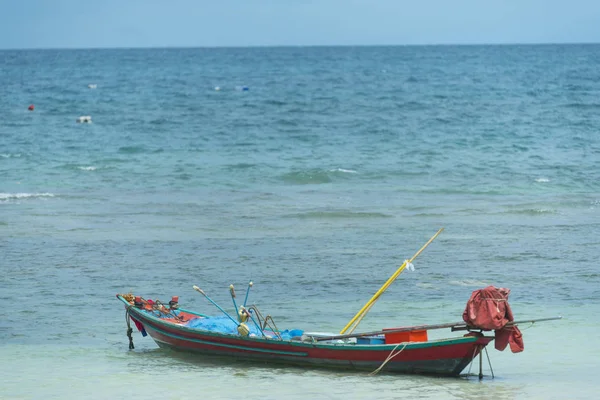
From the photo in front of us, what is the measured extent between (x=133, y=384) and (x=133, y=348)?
7.69 ft

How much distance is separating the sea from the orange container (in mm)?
680

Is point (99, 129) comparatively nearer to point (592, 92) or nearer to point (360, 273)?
point (360, 273)

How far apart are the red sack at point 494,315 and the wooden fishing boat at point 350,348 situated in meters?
0.21

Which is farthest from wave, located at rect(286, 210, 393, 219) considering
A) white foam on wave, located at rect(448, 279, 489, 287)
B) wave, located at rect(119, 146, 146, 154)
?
wave, located at rect(119, 146, 146, 154)

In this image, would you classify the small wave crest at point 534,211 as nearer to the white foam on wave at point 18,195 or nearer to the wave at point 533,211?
the wave at point 533,211

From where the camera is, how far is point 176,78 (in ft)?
358

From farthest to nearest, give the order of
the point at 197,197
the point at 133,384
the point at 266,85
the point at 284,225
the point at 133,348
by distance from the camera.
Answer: the point at 266,85
the point at 197,197
the point at 284,225
the point at 133,348
the point at 133,384

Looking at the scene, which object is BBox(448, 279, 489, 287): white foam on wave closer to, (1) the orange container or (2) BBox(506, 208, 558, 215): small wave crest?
(1) the orange container

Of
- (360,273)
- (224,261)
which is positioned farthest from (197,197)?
(360,273)

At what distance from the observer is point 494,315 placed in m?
15.3

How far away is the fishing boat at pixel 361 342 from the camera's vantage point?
15562 millimetres

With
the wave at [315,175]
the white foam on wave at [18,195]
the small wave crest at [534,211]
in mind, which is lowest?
the small wave crest at [534,211]

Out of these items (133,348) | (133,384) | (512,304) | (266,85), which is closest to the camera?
(133,384)

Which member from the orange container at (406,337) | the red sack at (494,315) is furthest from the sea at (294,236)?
the red sack at (494,315)
